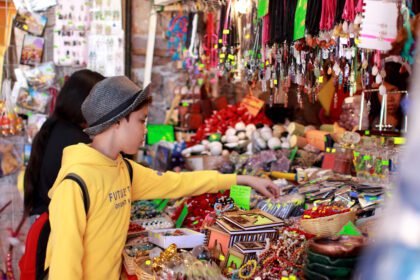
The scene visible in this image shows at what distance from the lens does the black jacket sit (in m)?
2.66

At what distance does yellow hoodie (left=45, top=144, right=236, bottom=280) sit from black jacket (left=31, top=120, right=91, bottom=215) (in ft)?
2.04

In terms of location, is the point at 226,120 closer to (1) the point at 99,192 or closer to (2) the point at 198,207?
(2) the point at 198,207

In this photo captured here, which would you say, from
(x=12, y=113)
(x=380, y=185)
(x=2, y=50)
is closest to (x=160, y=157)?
(x=12, y=113)

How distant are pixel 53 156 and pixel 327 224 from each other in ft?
5.40

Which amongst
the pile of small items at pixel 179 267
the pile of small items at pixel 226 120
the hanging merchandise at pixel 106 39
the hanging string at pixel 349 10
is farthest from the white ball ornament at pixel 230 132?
the pile of small items at pixel 179 267

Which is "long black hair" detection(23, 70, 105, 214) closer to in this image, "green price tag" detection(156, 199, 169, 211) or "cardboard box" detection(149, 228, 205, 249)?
"green price tag" detection(156, 199, 169, 211)

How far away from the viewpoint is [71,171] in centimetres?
185

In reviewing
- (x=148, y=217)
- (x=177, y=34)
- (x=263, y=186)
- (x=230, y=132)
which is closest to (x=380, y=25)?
(x=263, y=186)

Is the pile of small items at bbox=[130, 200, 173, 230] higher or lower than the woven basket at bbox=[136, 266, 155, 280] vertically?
lower

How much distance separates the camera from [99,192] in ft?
6.22

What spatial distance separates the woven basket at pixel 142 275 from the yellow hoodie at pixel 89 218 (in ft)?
0.58

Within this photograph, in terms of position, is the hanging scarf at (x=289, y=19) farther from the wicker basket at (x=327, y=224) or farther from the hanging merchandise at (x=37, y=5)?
the hanging merchandise at (x=37, y=5)

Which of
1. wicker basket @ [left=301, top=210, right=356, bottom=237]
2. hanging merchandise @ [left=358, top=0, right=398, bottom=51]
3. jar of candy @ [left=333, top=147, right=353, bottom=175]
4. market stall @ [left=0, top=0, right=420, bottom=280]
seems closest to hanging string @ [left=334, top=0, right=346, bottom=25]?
market stall @ [left=0, top=0, right=420, bottom=280]

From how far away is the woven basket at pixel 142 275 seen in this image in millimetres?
1803
